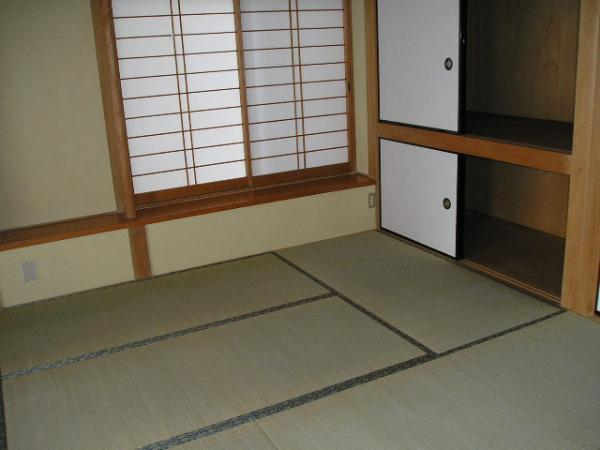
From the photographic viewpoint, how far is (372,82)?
4.89 meters

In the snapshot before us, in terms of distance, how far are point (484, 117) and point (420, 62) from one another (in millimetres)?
936

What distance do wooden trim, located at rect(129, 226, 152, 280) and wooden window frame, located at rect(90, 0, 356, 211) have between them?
13 centimetres

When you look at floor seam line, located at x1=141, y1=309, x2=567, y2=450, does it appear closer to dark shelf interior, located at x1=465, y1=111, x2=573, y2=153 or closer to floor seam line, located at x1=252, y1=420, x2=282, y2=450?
floor seam line, located at x1=252, y1=420, x2=282, y2=450

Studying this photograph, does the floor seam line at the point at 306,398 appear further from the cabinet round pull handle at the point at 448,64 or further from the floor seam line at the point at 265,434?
the cabinet round pull handle at the point at 448,64

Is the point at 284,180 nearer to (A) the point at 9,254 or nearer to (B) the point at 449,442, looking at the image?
(A) the point at 9,254

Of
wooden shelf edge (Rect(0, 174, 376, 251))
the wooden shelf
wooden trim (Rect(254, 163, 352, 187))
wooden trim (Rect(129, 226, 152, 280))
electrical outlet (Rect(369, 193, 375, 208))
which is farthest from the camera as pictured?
electrical outlet (Rect(369, 193, 375, 208))

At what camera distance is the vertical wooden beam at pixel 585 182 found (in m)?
3.14

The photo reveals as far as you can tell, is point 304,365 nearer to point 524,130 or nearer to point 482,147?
point 482,147

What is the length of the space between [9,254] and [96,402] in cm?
152

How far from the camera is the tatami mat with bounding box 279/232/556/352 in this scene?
3398 mm

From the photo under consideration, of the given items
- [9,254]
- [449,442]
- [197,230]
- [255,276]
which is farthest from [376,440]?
[9,254]

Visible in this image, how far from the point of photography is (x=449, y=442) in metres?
2.43

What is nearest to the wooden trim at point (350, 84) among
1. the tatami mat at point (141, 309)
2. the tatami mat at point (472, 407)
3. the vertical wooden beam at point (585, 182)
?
the tatami mat at point (141, 309)

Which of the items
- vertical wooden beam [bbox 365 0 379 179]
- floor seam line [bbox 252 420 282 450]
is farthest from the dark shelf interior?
floor seam line [bbox 252 420 282 450]
